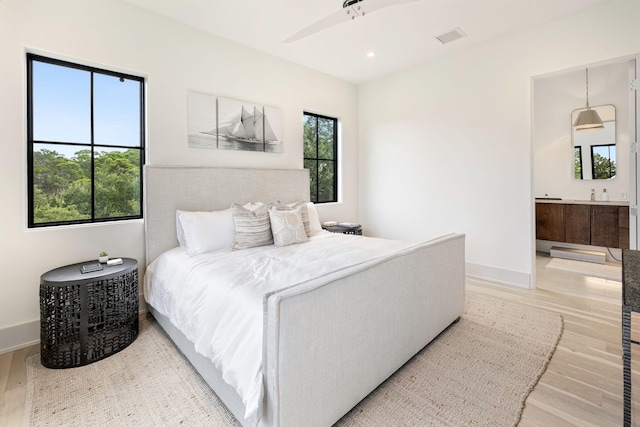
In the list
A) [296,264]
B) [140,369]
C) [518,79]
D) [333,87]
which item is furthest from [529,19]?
[140,369]

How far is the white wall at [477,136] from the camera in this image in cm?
316

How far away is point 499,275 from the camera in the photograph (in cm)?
376

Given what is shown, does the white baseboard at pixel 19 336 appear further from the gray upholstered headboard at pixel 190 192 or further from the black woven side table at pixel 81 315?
the gray upholstered headboard at pixel 190 192

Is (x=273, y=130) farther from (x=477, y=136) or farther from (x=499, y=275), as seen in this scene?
(x=499, y=275)

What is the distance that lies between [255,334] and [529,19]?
4.04 metres

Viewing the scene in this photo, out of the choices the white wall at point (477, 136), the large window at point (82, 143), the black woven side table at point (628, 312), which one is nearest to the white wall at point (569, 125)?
the white wall at point (477, 136)

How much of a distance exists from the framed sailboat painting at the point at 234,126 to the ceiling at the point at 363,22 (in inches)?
28.6

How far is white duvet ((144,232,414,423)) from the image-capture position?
1.41m

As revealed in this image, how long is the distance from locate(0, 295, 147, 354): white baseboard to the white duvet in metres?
0.80

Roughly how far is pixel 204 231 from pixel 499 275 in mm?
3491

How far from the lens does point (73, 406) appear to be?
66.9 inches

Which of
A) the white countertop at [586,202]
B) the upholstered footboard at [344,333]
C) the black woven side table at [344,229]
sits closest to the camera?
the upholstered footboard at [344,333]

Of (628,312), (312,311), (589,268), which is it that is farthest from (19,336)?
(589,268)

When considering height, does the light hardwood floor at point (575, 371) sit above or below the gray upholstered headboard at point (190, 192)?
below
